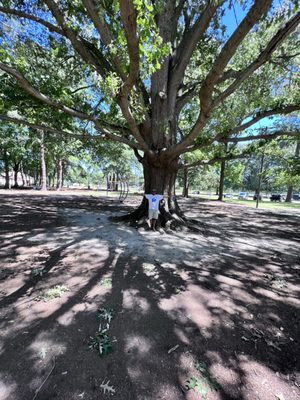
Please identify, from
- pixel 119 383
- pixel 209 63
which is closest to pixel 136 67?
pixel 119 383

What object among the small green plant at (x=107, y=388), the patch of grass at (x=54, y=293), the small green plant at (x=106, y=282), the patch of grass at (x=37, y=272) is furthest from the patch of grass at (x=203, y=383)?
the patch of grass at (x=37, y=272)

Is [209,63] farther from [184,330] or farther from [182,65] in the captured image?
[184,330]

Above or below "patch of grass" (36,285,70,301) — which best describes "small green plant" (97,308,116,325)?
below

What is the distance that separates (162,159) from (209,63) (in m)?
4.08

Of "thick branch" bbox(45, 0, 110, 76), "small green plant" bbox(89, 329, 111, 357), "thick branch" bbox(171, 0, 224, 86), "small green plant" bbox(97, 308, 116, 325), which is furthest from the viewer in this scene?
"thick branch" bbox(171, 0, 224, 86)

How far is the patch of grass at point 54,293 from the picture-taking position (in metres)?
3.21

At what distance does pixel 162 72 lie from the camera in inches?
317

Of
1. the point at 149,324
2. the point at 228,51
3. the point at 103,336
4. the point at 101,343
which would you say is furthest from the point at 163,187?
the point at 101,343

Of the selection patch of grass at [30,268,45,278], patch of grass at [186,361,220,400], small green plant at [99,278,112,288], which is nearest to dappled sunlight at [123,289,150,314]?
small green plant at [99,278,112,288]

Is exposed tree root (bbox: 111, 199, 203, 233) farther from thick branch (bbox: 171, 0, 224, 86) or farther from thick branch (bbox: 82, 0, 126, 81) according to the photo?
thick branch (bbox: 82, 0, 126, 81)

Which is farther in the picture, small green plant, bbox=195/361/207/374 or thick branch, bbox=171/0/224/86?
thick branch, bbox=171/0/224/86

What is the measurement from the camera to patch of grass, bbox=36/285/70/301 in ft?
10.5

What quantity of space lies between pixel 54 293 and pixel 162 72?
7652 mm

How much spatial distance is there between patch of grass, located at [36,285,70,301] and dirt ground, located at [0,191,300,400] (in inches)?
1.2
